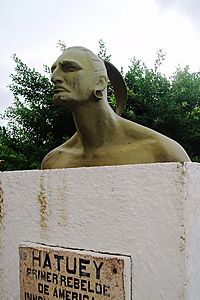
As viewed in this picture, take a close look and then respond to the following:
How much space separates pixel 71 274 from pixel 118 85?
1.35m

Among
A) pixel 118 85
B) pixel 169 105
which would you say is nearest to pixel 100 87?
pixel 118 85

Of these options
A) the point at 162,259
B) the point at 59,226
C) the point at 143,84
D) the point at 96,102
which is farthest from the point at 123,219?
the point at 143,84

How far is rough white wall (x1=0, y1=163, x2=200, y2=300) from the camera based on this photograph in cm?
158

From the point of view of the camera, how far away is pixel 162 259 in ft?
5.28

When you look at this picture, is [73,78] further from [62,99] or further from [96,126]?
[96,126]

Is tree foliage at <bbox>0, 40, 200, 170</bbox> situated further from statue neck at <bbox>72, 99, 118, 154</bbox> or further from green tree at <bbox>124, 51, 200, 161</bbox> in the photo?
statue neck at <bbox>72, 99, 118, 154</bbox>

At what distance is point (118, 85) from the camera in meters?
2.71

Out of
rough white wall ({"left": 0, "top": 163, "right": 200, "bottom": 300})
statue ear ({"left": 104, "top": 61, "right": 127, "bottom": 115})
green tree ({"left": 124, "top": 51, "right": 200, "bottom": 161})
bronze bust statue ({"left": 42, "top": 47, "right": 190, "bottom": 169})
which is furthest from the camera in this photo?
green tree ({"left": 124, "top": 51, "right": 200, "bottom": 161})

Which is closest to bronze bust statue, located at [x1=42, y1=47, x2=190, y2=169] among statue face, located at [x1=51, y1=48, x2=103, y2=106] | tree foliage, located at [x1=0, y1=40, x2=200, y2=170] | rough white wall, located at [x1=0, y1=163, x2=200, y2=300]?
statue face, located at [x1=51, y1=48, x2=103, y2=106]

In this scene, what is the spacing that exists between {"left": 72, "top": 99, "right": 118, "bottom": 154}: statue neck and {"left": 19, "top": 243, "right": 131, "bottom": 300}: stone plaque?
73 centimetres

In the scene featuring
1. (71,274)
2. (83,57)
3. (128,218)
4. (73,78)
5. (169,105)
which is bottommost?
(71,274)

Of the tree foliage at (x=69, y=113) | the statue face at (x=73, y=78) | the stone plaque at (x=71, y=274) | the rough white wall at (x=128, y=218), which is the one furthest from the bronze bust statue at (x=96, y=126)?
the tree foliage at (x=69, y=113)

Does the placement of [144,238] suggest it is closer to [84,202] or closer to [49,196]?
[84,202]

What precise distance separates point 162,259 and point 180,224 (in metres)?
0.16
